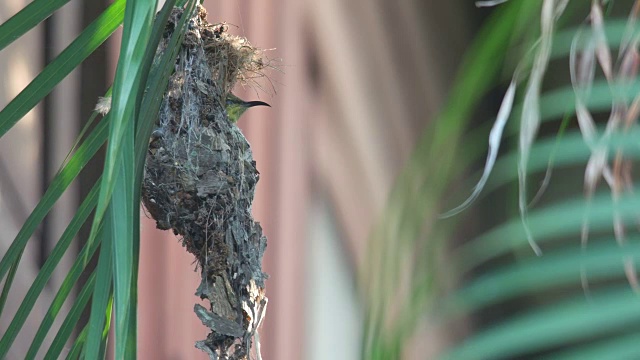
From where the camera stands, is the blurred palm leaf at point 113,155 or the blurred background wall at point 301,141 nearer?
the blurred palm leaf at point 113,155

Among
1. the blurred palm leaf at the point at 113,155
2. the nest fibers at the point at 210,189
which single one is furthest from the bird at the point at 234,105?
the blurred palm leaf at the point at 113,155

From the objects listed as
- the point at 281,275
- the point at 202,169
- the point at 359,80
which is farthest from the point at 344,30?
the point at 202,169

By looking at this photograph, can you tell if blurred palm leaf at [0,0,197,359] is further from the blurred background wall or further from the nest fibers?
the blurred background wall

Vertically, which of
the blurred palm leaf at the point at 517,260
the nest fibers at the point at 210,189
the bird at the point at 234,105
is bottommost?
the blurred palm leaf at the point at 517,260

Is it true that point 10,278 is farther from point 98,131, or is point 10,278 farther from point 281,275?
point 281,275

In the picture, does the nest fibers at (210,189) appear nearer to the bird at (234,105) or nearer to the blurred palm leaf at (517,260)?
the bird at (234,105)

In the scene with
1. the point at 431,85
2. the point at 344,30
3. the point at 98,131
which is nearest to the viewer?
the point at 98,131
